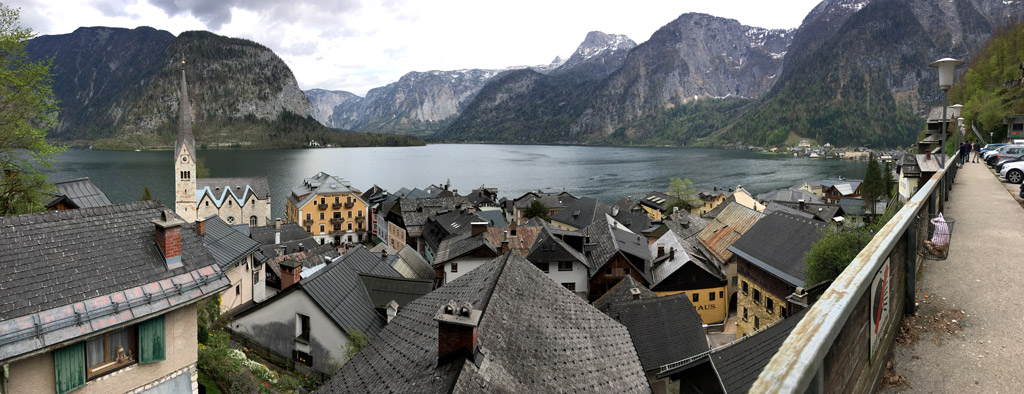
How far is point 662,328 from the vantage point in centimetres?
2494

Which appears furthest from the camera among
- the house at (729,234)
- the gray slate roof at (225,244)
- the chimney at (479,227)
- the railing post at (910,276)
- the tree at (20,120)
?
the chimney at (479,227)

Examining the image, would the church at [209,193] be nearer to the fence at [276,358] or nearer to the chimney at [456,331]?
the fence at [276,358]

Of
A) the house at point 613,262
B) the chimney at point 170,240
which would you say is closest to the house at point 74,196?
the chimney at point 170,240

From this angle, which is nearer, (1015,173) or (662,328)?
(1015,173)

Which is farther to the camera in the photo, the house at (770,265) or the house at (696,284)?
the house at (696,284)

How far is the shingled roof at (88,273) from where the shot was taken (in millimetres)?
9102

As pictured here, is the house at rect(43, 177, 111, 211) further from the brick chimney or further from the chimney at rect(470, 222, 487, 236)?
the chimney at rect(470, 222, 487, 236)

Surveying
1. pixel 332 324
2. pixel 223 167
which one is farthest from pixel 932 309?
pixel 223 167

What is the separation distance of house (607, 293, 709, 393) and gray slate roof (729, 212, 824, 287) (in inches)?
224

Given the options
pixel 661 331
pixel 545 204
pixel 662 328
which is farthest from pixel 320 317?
pixel 545 204

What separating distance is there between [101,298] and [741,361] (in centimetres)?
1742

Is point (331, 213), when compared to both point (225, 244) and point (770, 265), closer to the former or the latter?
point (225, 244)

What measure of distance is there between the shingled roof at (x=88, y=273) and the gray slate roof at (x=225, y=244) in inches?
532

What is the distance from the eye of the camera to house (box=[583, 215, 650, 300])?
39.9 meters
